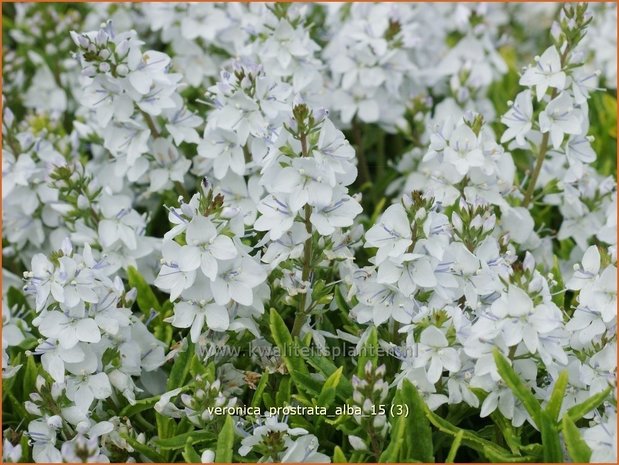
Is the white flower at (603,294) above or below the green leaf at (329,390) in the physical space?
above

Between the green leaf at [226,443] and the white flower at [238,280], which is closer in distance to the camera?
the green leaf at [226,443]

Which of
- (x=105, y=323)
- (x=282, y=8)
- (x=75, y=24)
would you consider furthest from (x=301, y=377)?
(x=75, y=24)

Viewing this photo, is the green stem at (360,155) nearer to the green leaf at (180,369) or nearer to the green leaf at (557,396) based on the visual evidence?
the green leaf at (180,369)

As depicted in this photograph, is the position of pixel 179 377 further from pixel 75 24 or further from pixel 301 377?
pixel 75 24

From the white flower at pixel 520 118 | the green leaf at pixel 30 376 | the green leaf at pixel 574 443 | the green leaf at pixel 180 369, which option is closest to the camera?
the green leaf at pixel 574 443

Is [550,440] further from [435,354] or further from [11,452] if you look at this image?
[11,452]

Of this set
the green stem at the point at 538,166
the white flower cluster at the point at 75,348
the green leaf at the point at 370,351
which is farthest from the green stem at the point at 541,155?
the white flower cluster at the point at 75,348
